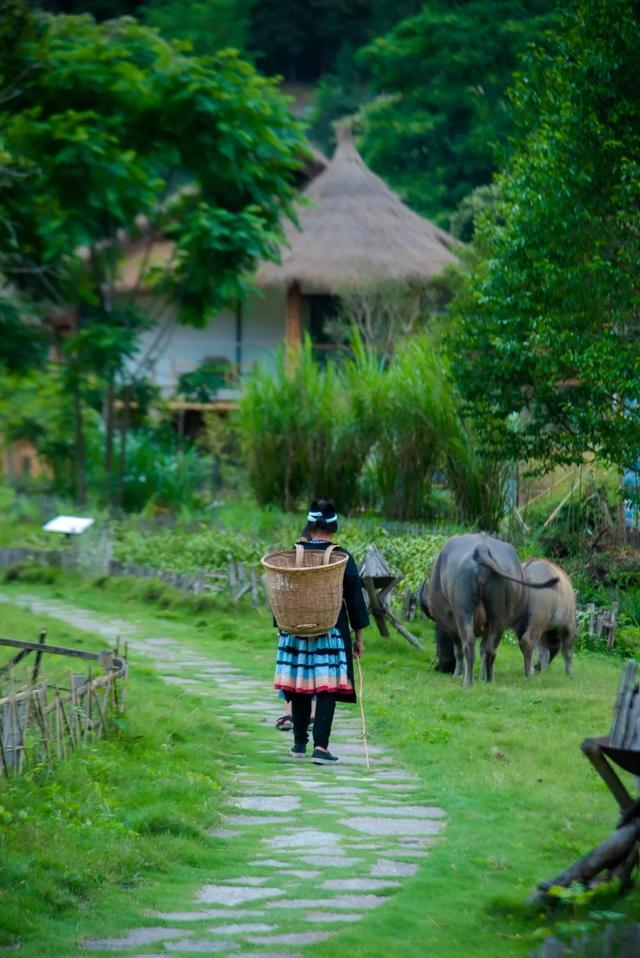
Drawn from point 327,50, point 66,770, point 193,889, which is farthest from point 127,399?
point 327,50

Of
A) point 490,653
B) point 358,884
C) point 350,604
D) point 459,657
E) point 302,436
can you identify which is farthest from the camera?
point 302,436

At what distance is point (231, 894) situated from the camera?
19.9ft

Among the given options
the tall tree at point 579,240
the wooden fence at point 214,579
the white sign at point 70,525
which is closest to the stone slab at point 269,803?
the tall tree at point 579,240

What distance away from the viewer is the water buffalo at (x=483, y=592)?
39.7 ft

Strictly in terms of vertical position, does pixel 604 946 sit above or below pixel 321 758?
above

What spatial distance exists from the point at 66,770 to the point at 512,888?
2549 millimetres

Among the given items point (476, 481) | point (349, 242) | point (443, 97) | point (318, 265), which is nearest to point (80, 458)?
point (476, 481)

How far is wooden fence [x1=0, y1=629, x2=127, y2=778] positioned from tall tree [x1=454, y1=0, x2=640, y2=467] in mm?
6537

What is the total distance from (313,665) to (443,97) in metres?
28.4

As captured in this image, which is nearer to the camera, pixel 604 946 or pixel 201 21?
pixel 604 946

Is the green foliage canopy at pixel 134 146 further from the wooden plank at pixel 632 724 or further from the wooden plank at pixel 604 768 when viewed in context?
the wooden plank at pixel 604 768

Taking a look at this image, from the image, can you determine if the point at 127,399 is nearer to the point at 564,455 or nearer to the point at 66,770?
the point at 564,455

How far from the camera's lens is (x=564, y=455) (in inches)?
615

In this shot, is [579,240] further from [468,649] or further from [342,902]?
[342,902]
